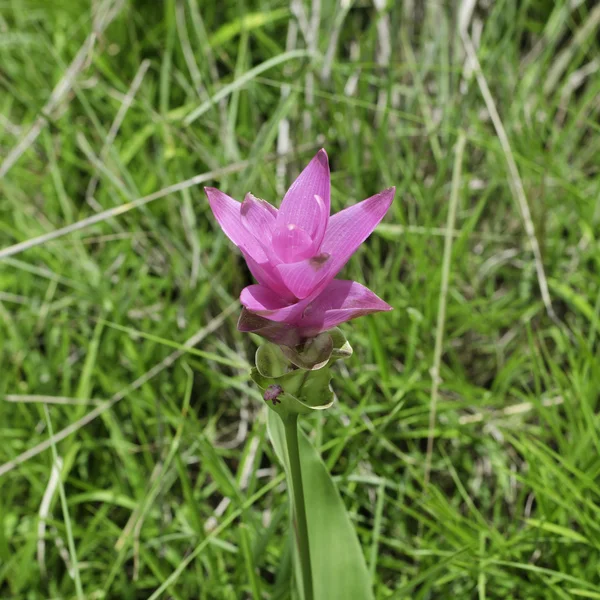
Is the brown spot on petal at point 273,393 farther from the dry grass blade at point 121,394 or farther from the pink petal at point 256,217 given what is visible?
the dry grass blade at point 121,394

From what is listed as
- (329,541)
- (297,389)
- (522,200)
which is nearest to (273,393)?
(297,389)

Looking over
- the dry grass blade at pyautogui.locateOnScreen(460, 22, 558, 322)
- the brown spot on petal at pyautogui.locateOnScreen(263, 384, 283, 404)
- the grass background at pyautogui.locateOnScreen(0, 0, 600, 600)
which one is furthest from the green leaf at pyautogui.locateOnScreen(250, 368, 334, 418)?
the dry grass blade at pyautogui.locateOnScreen(460, 22, 558, 322)

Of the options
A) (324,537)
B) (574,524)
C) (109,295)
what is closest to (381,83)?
(109,295)

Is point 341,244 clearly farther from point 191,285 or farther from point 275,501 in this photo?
point 191,285

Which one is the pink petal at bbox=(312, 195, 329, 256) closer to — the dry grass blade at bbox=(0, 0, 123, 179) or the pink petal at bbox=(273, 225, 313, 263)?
the pink petal at bbox=(273, 225, 313, 263)

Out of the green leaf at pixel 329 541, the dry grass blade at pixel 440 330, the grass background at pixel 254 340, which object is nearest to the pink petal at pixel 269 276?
the green leaf at pixel 329 541

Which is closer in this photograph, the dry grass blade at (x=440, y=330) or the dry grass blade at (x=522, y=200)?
the dry grass blade at (x=440, y=330)
